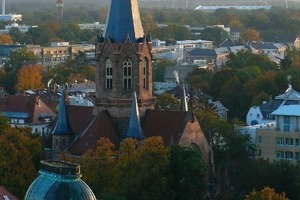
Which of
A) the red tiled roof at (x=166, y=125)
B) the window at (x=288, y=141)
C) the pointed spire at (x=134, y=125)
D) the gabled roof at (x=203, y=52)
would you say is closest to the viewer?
the pointed spire at (x=134, y=125)

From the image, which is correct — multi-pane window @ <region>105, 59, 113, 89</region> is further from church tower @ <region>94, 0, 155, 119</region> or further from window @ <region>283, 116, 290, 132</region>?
window @ <region>283, 116, 290, 132</region>

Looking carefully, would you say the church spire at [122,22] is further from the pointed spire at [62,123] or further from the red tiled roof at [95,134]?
the pointed spire at [62,123]

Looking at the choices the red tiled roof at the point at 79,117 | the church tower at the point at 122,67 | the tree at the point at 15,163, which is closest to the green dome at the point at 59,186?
the tree at the point at 15,163

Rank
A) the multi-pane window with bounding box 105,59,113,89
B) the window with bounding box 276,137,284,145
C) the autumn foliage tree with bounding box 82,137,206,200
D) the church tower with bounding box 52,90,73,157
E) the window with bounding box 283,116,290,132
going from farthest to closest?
the window with bounding box 276,137,284,145 < the window with bounding box 283,116,290,132 < the multi-pane window with bounding box 105,59,113,89 < the church tower with bounding box 52,90,73,157 < the autumn foliage tree with bounding box 82,137,206,200

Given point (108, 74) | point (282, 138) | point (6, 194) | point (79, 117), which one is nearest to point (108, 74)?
point (108, 74)

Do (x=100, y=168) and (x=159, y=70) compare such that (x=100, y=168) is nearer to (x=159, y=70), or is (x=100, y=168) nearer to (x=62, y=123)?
(x=62, y=123)

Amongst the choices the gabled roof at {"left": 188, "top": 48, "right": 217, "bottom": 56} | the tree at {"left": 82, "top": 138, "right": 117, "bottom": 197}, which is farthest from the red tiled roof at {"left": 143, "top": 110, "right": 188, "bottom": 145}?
the gabled roof at {"left": 188, "top": 48, "right": 217, "bottom": 56}
